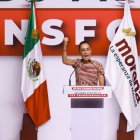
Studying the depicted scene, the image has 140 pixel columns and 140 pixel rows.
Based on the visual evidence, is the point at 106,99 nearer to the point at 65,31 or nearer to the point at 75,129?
the point at 75,129

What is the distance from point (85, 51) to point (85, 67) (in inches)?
6.7

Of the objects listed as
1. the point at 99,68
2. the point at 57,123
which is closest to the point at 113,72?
the point at 99,68

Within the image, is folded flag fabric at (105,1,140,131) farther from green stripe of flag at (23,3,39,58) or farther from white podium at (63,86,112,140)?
green stripe of flag at (23,3,39,58)

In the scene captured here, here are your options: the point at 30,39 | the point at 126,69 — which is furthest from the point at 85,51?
the point at 30,39

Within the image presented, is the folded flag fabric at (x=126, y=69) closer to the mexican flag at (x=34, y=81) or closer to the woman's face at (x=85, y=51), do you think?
the woman's face at (x=85, y=51)

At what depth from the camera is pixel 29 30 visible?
353 cm

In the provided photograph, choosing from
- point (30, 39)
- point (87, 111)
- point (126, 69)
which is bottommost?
point (87, 111)

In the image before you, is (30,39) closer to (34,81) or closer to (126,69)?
(34,81)

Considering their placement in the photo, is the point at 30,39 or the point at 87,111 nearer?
the point at 87,111

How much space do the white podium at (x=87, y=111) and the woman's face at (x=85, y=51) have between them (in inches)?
13.1

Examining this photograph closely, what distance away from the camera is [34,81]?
3568 millimetres

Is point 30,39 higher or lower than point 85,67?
higher

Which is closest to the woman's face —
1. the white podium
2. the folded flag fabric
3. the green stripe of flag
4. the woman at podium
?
the woman at podium

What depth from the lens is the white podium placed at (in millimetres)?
3352
